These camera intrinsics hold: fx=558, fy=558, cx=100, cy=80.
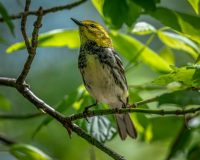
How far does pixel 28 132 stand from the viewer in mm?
6051

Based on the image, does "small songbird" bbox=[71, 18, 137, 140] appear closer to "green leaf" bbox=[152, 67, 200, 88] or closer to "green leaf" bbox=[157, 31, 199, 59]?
"green leaf" bbox=[157, 31, 199, 59]

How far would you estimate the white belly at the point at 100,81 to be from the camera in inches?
167

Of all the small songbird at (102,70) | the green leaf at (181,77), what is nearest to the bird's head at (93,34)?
the small songbird at (102,70)

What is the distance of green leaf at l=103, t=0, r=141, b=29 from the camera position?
2832 millimetres

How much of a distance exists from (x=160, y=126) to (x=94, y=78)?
85 centimetres

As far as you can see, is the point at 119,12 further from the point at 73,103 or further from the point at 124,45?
the point at 124,45

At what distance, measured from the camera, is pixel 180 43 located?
155 inches

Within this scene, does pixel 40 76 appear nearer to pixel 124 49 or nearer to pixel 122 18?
pixel 124 49

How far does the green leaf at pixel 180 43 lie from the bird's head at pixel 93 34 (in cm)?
70

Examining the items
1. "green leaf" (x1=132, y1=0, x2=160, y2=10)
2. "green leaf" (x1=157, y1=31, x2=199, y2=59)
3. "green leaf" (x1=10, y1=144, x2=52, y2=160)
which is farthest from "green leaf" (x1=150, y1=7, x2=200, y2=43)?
"green leaf" (x1=10, y1=144, x2=52, y2=160)

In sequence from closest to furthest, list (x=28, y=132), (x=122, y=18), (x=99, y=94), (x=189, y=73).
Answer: (x=189, y=73) < (x=122, y=18) < (x=99, y=94) < (x=28, y=132)

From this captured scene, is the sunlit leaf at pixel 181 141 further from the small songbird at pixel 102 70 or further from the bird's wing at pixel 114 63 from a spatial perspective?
the bird's wing at pixel 114 63

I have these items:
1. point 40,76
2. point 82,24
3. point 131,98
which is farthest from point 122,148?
point 131,98

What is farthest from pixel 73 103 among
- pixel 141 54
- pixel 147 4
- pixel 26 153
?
pixel 147 4
